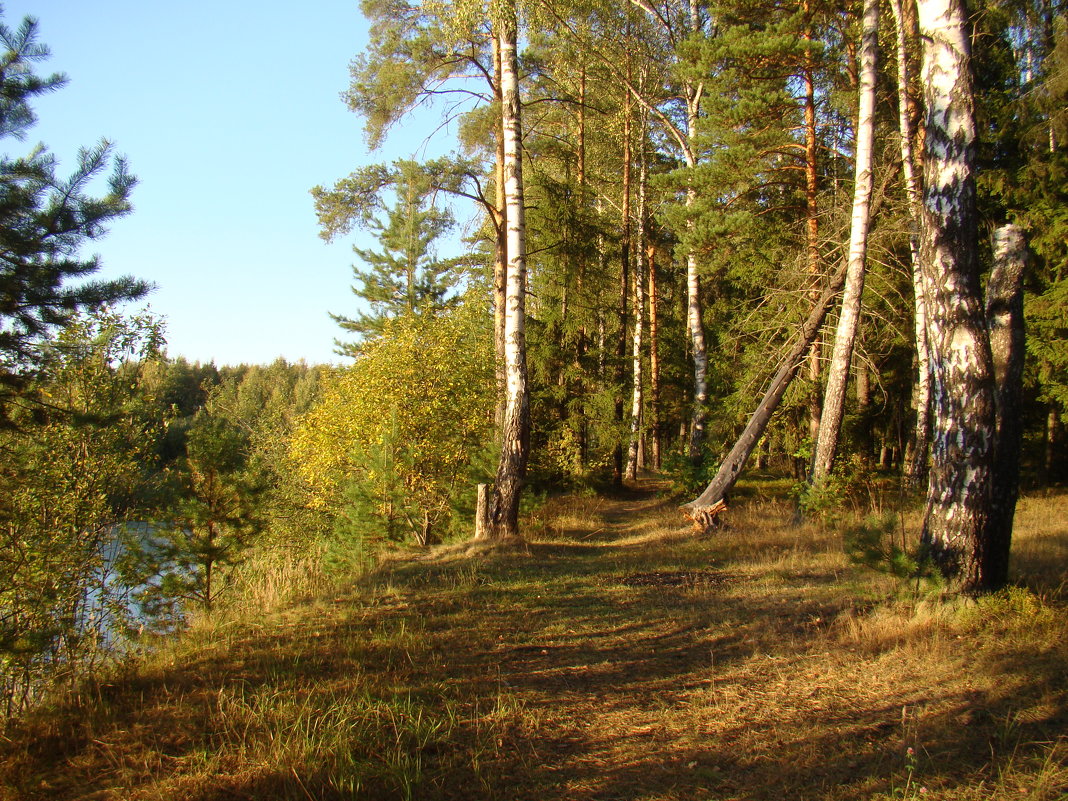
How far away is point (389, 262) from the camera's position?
35812 mm

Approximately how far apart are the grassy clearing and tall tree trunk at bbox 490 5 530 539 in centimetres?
301

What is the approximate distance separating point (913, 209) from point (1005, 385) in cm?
683

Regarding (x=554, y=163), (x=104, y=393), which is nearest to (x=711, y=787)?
(x=104, y=393)

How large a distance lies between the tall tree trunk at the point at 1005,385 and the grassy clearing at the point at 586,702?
0.39 metres

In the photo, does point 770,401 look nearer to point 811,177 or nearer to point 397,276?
point 811,177

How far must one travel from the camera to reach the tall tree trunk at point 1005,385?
206 inches

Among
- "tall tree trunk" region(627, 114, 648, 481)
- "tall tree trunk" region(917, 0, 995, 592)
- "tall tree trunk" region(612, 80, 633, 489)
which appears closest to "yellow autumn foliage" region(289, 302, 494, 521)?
"tall tree trunk" region(612, 80, 633, 489)

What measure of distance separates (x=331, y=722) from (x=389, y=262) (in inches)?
1340

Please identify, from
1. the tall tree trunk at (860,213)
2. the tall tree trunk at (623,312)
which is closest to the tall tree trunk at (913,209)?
the tall tree trunk at (860,213)

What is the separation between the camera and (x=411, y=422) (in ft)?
43.1

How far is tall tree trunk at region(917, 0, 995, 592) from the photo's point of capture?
17.1 feet

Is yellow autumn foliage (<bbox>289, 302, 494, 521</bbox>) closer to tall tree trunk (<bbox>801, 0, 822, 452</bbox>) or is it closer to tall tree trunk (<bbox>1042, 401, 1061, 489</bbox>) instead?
tall tree trunk (<bbox>801, 0, 822, 452</bbox>)

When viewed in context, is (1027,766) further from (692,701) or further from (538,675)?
(538,675)

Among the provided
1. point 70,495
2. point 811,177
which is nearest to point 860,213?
point 811,177
